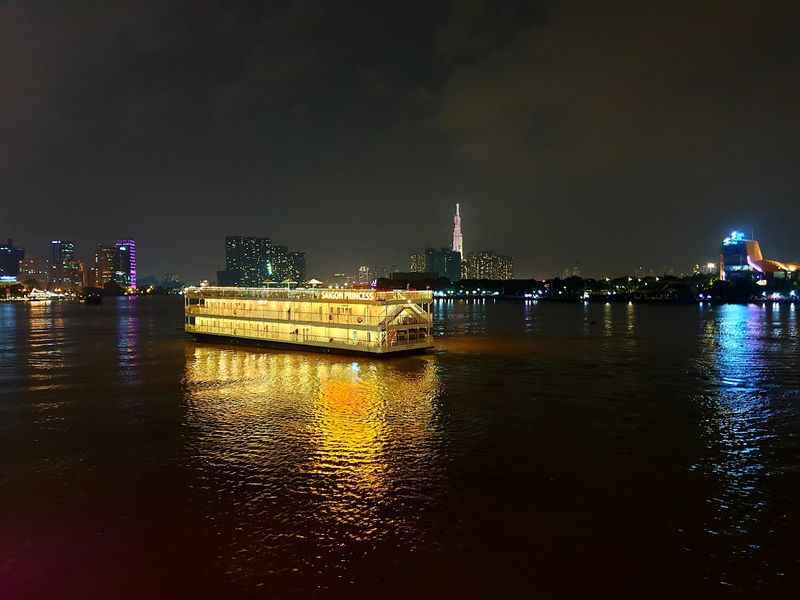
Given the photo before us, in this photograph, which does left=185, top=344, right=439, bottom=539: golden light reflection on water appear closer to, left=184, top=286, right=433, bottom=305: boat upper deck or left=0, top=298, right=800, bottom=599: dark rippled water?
left=0, top=298, right=800, bottom=599: dark rippled water


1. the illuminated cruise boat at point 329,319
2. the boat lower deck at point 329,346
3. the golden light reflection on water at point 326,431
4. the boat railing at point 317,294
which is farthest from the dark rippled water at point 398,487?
the boat railing at point 317,294

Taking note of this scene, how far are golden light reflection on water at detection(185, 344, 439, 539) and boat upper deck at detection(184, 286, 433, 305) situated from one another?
6.78 metres

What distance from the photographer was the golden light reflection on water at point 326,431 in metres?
18.0

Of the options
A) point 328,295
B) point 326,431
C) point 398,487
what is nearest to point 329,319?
point 328,295

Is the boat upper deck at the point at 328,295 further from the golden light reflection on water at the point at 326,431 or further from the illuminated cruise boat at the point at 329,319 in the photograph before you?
the golden light reflection on water at the point at 326,431

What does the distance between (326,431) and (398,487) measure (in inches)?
303

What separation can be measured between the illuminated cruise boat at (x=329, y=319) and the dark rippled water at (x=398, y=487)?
1092 cm

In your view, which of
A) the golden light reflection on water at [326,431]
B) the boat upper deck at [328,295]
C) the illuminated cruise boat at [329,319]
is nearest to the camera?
the golden light reflection on water at [326,431]

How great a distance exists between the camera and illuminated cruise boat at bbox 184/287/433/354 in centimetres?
5000

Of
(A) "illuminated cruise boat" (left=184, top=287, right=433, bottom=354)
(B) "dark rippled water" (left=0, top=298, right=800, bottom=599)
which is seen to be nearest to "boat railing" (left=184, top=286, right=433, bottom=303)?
(A) "illuminated cruise boat" (left=184, top=287, right=433, bottom=354)

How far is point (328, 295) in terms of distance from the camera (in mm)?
54281

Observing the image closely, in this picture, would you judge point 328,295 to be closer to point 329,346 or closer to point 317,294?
point 317,294

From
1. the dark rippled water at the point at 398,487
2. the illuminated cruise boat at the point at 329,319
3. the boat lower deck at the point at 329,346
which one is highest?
the illuminated cruise boat at the point at 329,319

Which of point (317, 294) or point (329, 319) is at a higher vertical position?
point (317, 294)
